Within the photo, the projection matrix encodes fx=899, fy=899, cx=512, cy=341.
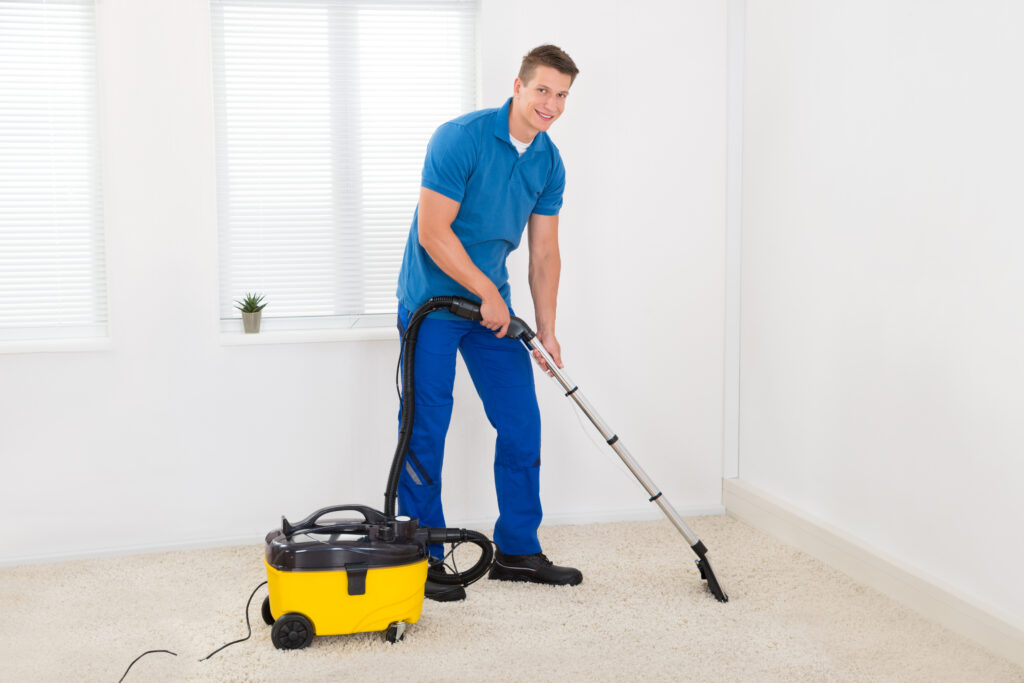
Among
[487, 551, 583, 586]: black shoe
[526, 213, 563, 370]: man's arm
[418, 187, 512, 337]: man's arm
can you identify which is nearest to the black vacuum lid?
[487, 551, 583, 586]: black shoe

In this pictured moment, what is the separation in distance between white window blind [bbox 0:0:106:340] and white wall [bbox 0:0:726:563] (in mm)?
105

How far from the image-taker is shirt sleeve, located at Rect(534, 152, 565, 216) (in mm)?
2486

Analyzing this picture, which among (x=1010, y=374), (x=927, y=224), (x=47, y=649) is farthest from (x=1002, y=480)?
(x=47, y=649)

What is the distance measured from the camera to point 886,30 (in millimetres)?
2348

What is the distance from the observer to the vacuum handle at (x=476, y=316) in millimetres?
2295

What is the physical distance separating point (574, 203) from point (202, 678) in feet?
5.95

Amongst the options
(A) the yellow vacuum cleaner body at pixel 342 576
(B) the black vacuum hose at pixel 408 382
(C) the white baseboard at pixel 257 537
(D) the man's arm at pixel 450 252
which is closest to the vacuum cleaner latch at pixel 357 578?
(A) the yellow vacuum cleaner body at pixel 342 576

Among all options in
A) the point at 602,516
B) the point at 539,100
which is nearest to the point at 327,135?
the point at 539,100

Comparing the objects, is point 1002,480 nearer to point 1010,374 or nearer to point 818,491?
point 1010,374

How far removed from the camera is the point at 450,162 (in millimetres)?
2271

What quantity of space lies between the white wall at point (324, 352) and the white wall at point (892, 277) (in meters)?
0.22

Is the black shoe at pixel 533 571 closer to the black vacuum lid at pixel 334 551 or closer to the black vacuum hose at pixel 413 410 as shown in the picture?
the black vacuum hose at pixel 413 410

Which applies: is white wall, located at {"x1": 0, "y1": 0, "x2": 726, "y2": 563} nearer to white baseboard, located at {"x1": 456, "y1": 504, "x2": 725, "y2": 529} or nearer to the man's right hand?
white baseboard, located at {"x1": 456, "y1": 504, "x2": 725, "y2": 529}

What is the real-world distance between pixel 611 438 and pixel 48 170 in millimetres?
1865
